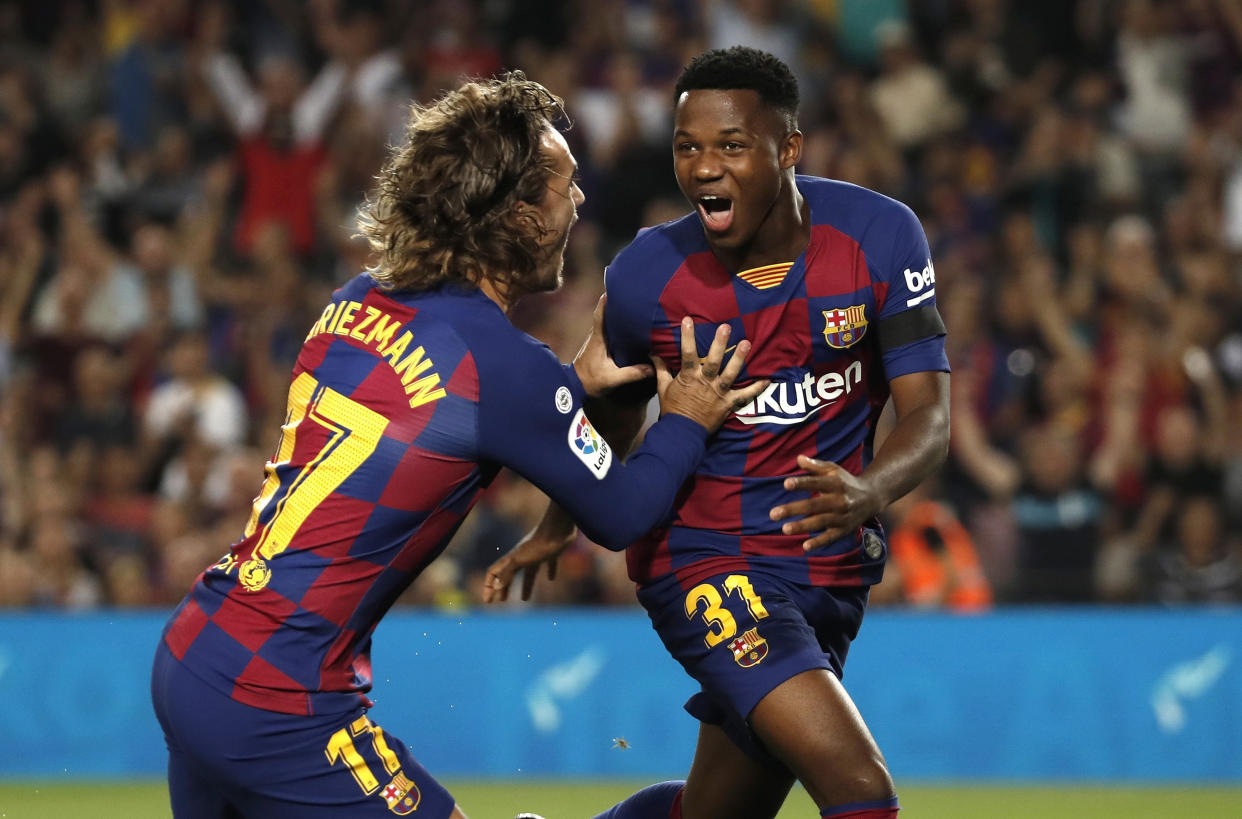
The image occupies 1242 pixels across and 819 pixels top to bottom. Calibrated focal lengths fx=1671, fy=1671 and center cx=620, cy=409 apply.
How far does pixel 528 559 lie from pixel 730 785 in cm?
91

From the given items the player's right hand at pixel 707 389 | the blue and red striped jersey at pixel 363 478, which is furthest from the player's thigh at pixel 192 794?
the player's right hand at pixel 707 389

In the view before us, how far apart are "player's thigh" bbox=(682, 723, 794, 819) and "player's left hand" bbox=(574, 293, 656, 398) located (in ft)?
3.47

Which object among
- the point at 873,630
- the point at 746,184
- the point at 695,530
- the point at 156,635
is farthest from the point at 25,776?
the point at 746,184

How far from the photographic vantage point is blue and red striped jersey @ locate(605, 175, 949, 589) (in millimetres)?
4785

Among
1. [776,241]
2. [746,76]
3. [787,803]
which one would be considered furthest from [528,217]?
[787,803]

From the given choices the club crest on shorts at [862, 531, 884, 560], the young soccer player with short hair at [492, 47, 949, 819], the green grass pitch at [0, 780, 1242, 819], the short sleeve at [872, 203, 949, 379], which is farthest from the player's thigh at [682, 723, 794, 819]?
the green grass pitch at [0, 780, 1242, 819]

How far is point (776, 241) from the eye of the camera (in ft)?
15.9

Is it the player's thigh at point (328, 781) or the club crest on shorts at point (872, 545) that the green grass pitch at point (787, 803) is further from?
the player's thigh at point (328, 781)

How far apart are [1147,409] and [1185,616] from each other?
1.69 m

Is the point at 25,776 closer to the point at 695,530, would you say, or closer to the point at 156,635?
the point at 156,635

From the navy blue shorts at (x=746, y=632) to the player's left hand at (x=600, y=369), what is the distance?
600mm

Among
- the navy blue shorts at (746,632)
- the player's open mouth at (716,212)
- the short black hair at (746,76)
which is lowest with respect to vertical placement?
the navy blue shorts at (746,632)

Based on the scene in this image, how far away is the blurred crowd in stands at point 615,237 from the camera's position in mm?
10328

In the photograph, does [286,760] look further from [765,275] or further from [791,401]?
[765,275]
